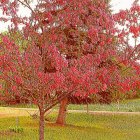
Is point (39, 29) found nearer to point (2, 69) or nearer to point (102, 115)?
point (2, 69)

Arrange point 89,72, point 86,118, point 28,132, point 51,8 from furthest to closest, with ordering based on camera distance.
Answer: point 86,118, point 28,132, point 51,8, point 89,72

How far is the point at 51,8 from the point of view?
11.3 metres

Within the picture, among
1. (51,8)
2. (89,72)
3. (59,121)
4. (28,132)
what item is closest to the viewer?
(89,72)

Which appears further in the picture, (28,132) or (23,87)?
(28,132)

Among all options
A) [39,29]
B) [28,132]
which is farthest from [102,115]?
[39,29]

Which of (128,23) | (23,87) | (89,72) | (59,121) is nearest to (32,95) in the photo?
(23,87)

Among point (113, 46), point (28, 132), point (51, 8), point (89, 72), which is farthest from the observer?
point (28, 132)

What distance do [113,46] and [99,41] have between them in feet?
1.18

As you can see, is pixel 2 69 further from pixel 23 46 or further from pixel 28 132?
pixel 28 132

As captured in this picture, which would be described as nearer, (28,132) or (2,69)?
(2,69)

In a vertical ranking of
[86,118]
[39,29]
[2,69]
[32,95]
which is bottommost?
[86,118]

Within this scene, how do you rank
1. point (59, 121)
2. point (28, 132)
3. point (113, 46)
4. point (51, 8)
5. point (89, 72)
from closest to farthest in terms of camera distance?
point (89, 72), point (113, 46), point (51, 8), point (28, 132), point (59, 121)

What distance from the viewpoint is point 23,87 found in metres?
10.7

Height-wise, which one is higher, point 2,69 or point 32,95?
point 2,69
